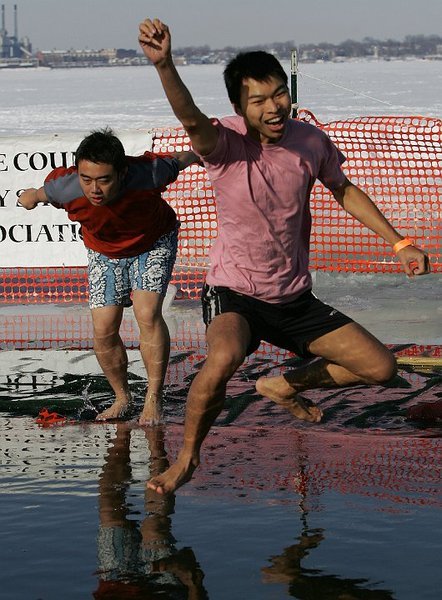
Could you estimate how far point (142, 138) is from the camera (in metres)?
10.9

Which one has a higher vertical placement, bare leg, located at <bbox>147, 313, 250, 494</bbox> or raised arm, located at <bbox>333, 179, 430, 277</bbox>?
raised arm, located at <bbox>333, 179, 430, 277</bbox>

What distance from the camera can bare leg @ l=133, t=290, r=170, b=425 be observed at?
22.5ft

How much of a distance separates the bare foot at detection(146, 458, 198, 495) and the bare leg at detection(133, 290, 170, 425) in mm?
1609

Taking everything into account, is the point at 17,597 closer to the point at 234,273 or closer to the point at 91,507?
the point at 91,507

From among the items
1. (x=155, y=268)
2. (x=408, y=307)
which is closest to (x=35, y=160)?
(x=408, y=307)

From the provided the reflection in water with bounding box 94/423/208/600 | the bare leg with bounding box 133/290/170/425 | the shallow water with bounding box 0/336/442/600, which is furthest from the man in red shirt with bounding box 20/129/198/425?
the reflection in water with bounding box 94/423/208/600

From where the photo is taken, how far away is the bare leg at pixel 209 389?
5082mm

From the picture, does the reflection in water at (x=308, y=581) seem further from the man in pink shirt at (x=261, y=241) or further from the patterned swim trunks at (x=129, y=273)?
the patterned swim trunks at (x=129, y=273)

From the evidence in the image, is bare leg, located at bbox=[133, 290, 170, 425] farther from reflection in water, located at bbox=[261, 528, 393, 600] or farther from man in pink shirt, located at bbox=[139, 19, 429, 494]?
reflection in water, located at bbox=[261, 528, 393, 600]

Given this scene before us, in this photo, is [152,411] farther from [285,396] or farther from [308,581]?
[308,581]

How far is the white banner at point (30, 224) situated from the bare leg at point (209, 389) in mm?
5977

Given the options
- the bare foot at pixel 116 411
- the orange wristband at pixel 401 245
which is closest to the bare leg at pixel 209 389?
the orange wristband at pixel 401 245

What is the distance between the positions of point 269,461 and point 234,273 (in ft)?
3.14

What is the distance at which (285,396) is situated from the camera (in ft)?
20.4
